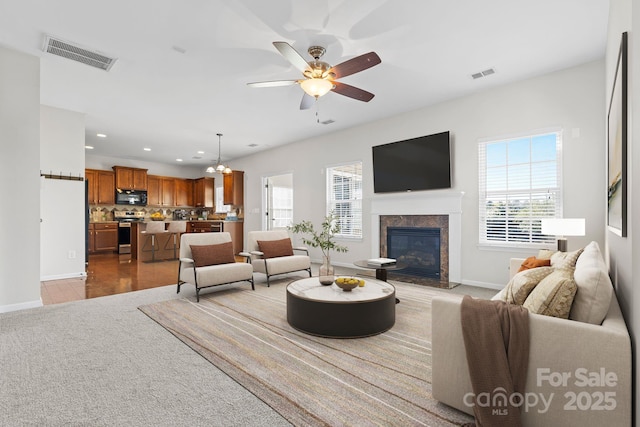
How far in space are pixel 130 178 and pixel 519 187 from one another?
10.1 metres

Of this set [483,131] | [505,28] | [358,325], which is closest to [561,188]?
[483,131]

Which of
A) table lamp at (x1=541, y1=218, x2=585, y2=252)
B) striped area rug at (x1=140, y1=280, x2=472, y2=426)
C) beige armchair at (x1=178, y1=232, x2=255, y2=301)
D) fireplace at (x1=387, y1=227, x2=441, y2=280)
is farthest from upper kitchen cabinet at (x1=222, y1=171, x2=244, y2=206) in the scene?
table lamp at (x1=541, y1=218, x2=585, y2=252)

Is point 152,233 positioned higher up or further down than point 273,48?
further down

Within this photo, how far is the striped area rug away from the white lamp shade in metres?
1.65

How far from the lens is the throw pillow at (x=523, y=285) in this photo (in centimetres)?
188

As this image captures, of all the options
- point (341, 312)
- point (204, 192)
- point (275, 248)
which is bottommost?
point (341, 312)

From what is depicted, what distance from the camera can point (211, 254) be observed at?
442cm

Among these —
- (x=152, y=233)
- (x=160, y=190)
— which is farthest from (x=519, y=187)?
(x=160, y=190)

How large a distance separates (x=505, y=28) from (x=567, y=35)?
0.74 metres

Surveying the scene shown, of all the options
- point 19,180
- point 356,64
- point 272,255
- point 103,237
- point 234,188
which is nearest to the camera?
point 356,64

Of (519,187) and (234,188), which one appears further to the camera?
(234,188)

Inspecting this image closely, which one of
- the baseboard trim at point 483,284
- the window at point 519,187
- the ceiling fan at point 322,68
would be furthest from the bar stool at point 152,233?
the window at point 519,187

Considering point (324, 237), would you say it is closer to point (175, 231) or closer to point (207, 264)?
point (207, 264)

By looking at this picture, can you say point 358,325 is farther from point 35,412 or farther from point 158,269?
point 158,269
